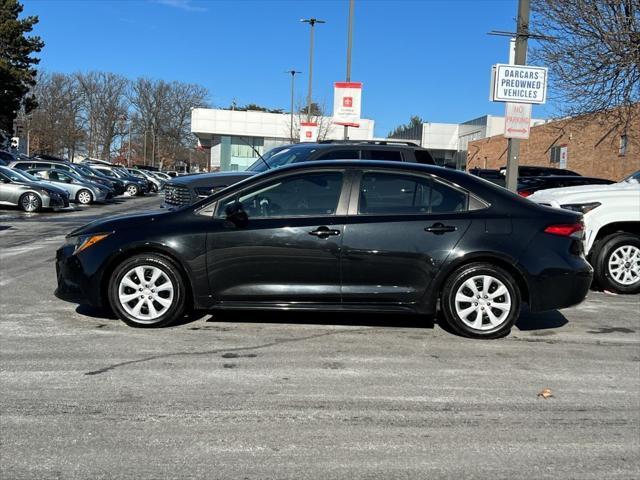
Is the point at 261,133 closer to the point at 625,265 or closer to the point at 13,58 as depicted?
the point at 13,58

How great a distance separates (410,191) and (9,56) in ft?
181

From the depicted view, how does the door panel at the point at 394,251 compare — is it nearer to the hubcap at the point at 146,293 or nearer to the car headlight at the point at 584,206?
the hubcap at the point at 146,293

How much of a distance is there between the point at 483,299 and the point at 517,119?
5765 mm

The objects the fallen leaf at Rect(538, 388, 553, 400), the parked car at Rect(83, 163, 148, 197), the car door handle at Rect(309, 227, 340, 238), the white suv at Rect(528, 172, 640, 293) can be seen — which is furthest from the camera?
the parked car at Rect(83, 163, 148, 197)

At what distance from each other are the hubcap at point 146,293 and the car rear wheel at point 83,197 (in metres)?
21.5

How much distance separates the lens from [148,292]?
19.7 ft

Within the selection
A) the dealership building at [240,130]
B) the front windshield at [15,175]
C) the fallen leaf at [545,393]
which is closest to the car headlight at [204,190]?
the fallen leaf at [545,393]

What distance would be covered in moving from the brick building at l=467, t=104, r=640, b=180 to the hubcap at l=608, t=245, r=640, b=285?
28.7 feet

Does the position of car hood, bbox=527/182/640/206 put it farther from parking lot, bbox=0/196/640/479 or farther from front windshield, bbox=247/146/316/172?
front windshield, bbox=247/146/316/172

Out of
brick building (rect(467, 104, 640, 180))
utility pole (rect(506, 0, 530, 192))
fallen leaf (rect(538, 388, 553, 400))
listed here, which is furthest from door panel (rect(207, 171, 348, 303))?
brick building (rect(467, 104, 640, 180))

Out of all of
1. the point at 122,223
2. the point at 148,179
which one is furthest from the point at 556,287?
the point at 148,179

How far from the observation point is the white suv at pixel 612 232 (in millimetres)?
8383

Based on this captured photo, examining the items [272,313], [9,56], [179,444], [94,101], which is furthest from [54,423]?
[94,101]

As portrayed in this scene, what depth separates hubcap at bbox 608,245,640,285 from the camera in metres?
8.45
